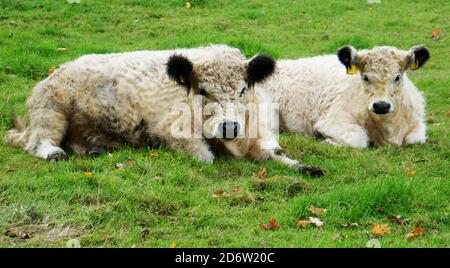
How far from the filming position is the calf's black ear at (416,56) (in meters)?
10.8

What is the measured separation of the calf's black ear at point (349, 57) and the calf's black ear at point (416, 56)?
0.76 metres

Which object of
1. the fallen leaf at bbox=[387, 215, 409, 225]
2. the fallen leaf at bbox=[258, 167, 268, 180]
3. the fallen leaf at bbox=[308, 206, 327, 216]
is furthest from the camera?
the fallen leaf at bbox=[258, 167, 268, 180]

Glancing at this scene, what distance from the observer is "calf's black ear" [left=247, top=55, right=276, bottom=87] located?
9719 mm

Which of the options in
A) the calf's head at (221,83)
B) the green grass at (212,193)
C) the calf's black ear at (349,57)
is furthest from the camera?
the calf's black ear at (349,57)

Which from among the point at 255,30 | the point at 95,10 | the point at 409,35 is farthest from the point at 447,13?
the point at 95,10

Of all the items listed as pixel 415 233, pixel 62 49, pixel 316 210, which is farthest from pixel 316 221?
pixel 62 49

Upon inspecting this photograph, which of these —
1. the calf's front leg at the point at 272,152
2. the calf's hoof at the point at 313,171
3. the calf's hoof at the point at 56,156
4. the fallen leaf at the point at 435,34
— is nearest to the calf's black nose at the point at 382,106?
the calf's front leg at the point at 272,152

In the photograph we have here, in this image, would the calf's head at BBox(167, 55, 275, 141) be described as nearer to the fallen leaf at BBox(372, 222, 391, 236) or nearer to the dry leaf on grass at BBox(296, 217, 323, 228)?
the dry leaf on grass at BBox(296, 217, 323, 228)

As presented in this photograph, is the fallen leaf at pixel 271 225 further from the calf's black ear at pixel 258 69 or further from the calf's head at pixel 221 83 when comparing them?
the calf's black ear at pixel 258 69

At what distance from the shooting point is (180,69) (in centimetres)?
964

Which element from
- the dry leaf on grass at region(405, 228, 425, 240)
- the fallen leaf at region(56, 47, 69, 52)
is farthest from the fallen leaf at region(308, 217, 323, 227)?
the fallen leaf at region(56, 47, 69, 52)

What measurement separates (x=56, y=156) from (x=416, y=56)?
17.3ft
